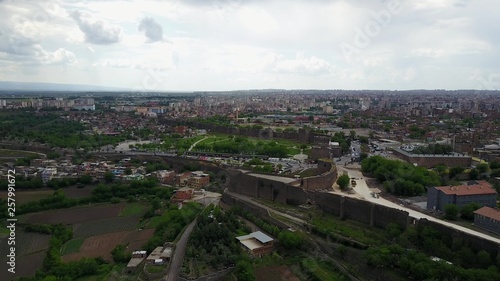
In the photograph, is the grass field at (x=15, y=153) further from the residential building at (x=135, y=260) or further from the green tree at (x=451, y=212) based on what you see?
the green tree at (x=451, y=212)

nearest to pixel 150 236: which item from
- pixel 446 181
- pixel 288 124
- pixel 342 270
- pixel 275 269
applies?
pixel 275 269

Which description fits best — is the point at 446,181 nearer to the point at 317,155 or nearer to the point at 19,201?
the point at 317,155

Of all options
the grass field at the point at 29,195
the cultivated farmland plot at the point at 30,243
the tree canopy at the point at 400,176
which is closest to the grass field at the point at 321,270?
the tree canopy at the point at 400,176

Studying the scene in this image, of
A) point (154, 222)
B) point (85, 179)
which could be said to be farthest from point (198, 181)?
point (85, 179)

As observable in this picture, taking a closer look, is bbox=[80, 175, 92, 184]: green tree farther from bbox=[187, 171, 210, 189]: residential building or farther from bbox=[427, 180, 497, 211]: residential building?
bbox=[427, 180, 497, 211]: residential building

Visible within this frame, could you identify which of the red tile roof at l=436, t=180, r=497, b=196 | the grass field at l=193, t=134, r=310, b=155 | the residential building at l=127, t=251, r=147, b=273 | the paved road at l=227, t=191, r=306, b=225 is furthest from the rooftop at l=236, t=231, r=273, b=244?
the grass field at l=193, t=134, r=310, b=155

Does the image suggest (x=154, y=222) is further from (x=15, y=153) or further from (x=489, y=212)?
(x=15, y=153)
